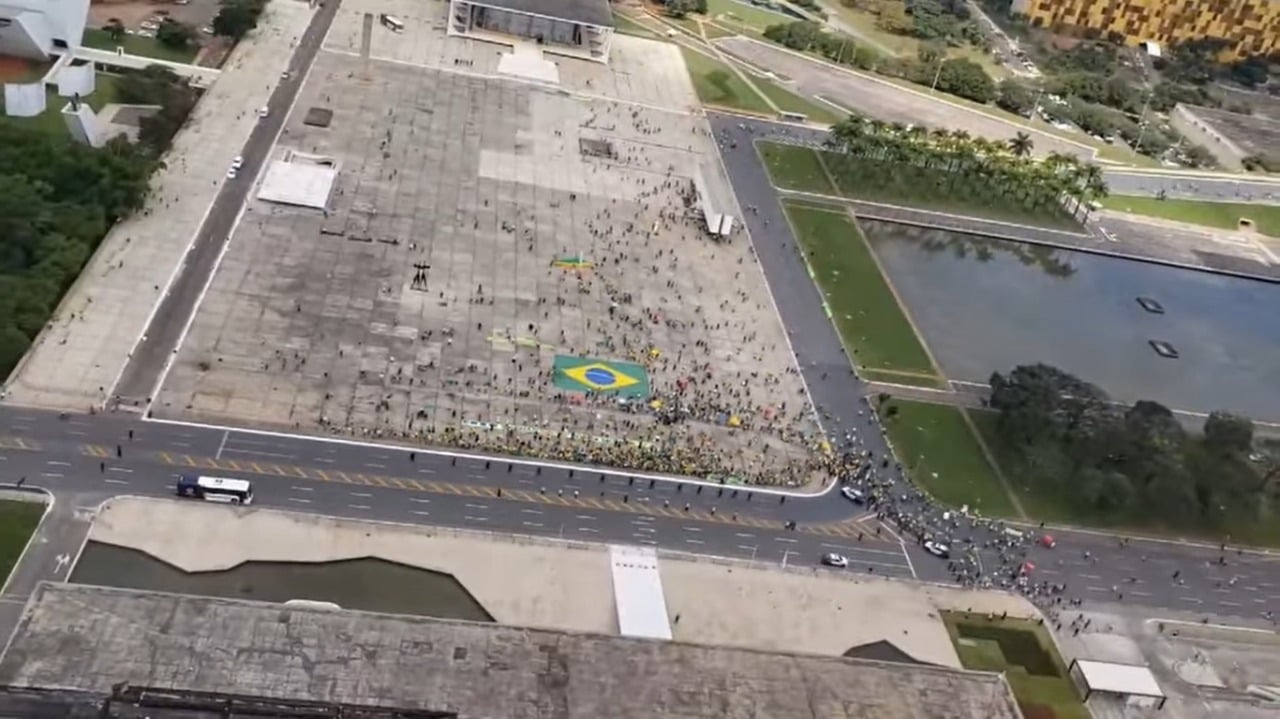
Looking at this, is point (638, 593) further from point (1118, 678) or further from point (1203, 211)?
point (1203, 211)

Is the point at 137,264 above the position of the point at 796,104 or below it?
below

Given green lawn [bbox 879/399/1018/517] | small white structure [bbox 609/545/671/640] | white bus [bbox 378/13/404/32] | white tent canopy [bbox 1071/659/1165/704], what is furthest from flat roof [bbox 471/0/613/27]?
white tent canopy [bbox 1071/659/1165/704]

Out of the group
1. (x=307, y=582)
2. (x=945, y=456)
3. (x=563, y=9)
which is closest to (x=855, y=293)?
(x=945, y=456)

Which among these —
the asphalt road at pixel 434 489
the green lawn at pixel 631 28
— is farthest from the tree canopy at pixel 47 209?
the green lawn at pixel 631 28

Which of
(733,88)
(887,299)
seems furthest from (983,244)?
(733,88)

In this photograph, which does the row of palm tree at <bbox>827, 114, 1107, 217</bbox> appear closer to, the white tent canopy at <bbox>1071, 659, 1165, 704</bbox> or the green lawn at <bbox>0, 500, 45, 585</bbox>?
the white tent canopy at <bbox>1071, 659, 1165, 704</bbox>

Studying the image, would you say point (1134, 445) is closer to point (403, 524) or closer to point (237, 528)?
point (403, 524)

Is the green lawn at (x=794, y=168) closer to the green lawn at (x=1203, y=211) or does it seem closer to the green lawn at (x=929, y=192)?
the green lawn at (x=929, y=192)
